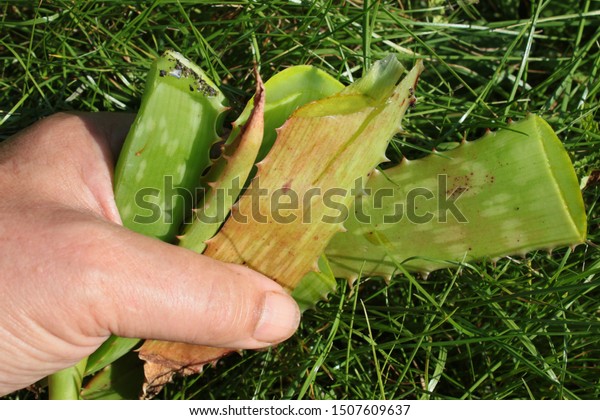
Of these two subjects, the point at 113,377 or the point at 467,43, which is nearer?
the point at 113,377

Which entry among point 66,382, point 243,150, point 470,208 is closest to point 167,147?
point 243,150

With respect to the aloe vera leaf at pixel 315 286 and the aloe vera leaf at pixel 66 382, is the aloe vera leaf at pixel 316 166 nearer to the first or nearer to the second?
the aloe vera leaf at pixel 315 286

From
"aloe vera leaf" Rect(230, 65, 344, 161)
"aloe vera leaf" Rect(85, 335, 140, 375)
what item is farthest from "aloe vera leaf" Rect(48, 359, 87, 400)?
"aloe vera leaf" Rect(230, 65, 344, 161)

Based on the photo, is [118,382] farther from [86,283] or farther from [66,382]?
[86,283]

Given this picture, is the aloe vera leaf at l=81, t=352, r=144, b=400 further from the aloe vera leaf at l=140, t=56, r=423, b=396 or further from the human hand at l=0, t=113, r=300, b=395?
the aloe vera leaf at l=140, t=56, r=423, b=396

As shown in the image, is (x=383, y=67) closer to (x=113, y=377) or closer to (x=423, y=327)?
(x=423, y=327)
